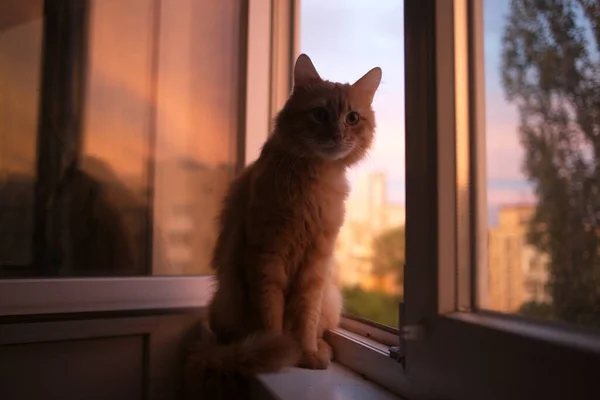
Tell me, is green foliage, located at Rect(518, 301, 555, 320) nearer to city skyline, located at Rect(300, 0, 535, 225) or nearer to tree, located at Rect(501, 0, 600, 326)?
tree, located at Rect(501, 0, 600, 326)

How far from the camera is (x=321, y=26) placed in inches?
65.6

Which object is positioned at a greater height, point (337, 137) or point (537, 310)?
point (337, 137)

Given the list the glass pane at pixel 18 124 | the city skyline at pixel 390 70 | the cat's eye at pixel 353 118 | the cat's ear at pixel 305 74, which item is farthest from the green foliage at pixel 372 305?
the glass pane at pixel 18 124

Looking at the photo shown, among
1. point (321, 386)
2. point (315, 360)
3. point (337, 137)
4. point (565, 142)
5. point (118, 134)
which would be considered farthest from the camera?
point (118, 134)

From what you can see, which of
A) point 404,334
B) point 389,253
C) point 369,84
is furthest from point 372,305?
point 369,84

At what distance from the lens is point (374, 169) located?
1340mm

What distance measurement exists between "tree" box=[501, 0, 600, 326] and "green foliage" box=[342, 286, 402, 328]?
1.63ft

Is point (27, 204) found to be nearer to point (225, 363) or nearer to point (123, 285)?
point (123, 285)

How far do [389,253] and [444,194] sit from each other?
45 centimetres

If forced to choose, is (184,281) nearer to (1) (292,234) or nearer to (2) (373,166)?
(1) (292,234)

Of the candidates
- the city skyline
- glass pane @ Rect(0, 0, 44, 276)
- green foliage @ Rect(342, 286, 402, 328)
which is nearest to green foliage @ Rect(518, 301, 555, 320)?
the city skyline

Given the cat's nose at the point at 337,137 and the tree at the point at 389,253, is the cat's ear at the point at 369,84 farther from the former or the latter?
the tree at the point at 389,253

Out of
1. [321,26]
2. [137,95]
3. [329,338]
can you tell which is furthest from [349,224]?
[137,95]

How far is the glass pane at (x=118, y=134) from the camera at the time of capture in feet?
4.64
